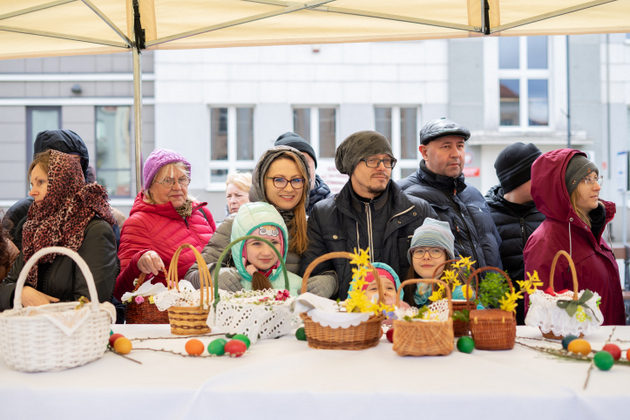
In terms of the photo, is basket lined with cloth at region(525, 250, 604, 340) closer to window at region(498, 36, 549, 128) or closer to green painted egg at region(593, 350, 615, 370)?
green painted egg at region(593, 350, 615, 370)

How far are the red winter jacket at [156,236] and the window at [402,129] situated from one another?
877 centimetres

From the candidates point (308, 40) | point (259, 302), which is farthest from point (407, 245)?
point (308, 40)

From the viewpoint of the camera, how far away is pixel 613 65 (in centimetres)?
1191

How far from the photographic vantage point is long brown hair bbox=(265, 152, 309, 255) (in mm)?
2766

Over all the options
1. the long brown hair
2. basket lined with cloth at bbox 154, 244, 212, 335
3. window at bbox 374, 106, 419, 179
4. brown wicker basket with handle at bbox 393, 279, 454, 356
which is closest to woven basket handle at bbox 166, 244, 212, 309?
basket lined with cloth at bbox 154, 244, 212, 335

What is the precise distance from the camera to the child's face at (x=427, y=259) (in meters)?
2.56

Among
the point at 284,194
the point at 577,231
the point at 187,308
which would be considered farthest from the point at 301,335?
the point at 577,231

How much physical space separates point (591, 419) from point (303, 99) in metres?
10.4

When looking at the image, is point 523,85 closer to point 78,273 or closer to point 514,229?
point 514,229

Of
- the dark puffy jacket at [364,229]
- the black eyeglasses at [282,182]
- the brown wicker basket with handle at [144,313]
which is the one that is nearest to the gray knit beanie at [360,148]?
the dark puffy jacket at [364,229]

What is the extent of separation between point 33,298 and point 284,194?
3.66 ft

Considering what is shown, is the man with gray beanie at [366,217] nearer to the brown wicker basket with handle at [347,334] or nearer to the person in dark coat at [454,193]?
the person in dark coat at [454,193]

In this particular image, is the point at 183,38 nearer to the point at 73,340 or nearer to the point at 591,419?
the point at 73,340

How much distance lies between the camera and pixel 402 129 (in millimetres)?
11852
